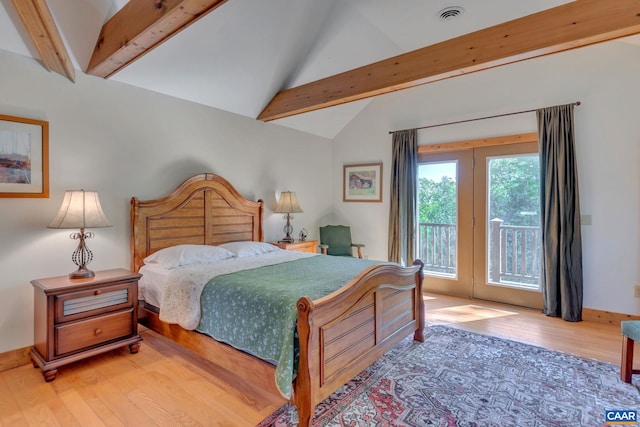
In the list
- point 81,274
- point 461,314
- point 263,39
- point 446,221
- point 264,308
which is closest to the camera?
point 264,308

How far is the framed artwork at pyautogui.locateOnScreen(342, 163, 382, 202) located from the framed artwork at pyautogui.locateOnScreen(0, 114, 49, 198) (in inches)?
160

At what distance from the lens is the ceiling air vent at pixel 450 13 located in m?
3.12

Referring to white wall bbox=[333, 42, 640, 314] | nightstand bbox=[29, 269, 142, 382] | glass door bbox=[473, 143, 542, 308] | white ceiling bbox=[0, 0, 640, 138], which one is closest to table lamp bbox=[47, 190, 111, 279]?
nightstand bbox=[29, 269, 142, 382]

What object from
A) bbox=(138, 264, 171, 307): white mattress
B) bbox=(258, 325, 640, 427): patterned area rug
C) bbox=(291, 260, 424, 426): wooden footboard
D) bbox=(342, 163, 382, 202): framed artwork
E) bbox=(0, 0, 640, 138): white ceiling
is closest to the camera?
bbox=(291, 260, 424, 426): wooden footboard

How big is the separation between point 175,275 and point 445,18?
3.57 meters

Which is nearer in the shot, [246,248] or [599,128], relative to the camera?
[599,128]

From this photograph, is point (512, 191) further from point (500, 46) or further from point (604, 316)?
point (500, 46)

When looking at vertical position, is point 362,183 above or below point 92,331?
above

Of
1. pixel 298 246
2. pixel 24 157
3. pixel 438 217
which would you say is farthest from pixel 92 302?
pixel 438 217

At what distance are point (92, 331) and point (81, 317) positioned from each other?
0.49 ft

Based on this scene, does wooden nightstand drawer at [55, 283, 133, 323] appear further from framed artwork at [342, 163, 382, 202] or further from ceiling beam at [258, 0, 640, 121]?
framed artwork at [342, 163, 382, 202]

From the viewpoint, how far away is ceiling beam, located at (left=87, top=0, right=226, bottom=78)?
6.29 ft

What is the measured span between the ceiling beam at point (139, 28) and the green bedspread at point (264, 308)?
69.4 inches

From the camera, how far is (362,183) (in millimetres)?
5520
